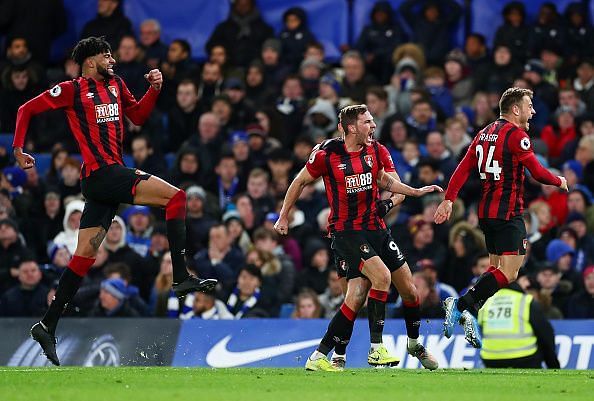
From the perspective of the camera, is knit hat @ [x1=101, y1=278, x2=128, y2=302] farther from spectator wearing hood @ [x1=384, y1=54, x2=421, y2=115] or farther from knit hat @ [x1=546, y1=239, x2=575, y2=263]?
spectator wearing hood @ [x1=384, y1=54, x2=421, y2=115]

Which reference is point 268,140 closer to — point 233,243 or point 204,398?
point 233,243

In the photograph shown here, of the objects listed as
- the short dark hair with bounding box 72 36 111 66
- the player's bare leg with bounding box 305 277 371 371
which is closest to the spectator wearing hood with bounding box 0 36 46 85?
the short dark hair with bounding box 72 36 111 66

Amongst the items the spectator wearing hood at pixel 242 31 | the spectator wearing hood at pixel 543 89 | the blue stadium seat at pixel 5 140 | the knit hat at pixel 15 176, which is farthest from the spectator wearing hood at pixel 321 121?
the blue stadium seat at pixel 5 140

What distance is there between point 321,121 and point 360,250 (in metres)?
7.69

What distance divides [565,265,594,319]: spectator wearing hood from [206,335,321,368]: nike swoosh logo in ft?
10.4

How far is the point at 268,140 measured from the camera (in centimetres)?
2041

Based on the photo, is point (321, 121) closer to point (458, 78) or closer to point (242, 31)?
point (458, 78)

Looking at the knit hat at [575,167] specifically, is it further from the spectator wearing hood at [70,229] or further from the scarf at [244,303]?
the spectator wearing hood at [70,229]

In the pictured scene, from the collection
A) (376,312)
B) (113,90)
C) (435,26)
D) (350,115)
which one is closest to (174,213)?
(113,90)

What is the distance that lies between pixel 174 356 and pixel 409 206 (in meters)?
4.44

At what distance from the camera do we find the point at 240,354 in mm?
15781

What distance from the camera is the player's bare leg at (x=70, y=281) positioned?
13.0m

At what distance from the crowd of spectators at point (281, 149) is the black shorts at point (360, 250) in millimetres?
3349

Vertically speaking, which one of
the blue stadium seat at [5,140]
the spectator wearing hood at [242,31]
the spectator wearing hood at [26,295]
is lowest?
the spectator wearing hood at [26,295]
